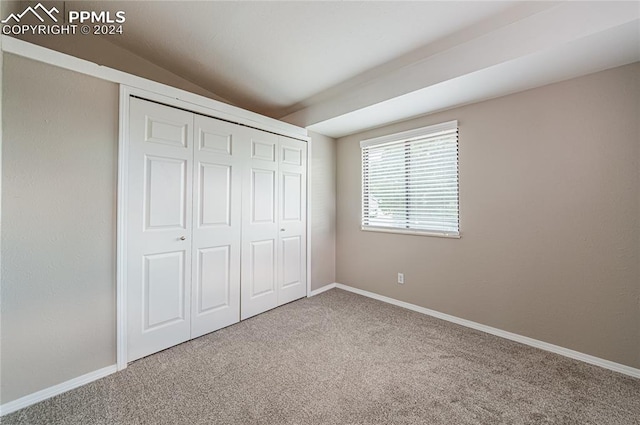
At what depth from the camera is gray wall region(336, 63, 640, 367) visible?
1907 mm

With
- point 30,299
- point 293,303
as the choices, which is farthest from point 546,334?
point 30,299

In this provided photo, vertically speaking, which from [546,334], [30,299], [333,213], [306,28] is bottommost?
[546,334]

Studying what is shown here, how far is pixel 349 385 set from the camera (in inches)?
69.1

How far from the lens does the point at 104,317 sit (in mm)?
1874

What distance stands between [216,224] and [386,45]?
2.26 m

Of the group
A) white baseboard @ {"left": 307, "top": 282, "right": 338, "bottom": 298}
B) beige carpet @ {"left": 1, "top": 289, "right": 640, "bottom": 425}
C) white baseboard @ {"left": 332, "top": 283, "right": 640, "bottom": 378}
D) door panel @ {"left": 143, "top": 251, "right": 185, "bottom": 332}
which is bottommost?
beige carpet @ {"left": 1, "top": 289, "right": 640, "bottom": 425}

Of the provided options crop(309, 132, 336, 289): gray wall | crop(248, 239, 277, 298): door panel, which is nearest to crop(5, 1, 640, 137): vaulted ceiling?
crop(309, 132, 336, 289): gray wall

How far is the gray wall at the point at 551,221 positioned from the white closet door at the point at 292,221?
1.48 meters

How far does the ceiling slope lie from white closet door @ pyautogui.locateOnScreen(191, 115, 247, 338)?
54.4 inches

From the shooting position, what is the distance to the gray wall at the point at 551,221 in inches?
75.1

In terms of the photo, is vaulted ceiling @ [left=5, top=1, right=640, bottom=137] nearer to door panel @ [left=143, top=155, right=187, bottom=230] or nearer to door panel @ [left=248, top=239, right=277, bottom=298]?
door panel @ [left=143, top=155, right=187, bottom=230]

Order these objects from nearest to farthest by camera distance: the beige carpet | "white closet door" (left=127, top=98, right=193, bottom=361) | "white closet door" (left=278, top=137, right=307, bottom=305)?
the beige carpet → "white closet door" (left=127, top=98, right=193, bottom=361) → "white closet door" (left=278, top=137, right=307, bottom=305)

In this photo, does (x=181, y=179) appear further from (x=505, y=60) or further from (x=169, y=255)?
(x=505, y=60)

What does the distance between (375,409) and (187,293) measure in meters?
1.79
